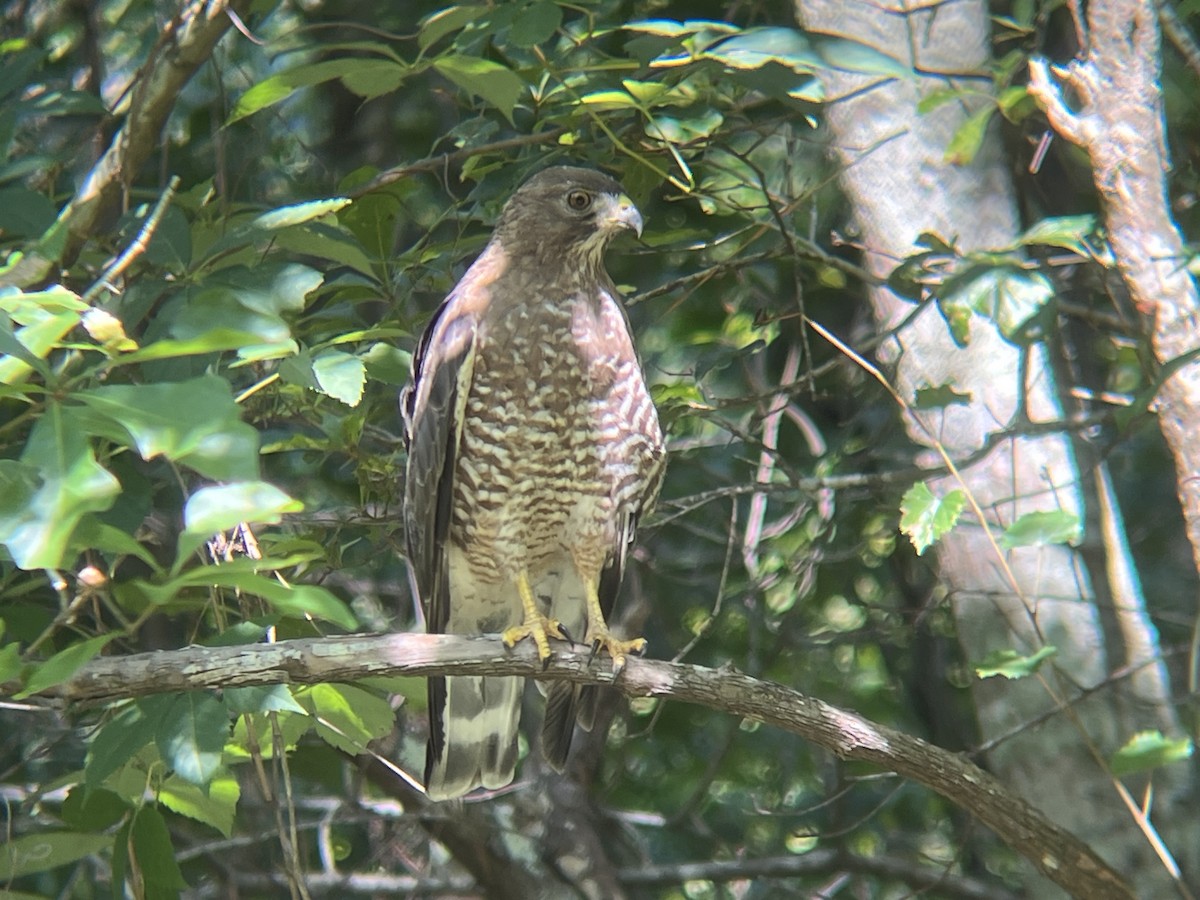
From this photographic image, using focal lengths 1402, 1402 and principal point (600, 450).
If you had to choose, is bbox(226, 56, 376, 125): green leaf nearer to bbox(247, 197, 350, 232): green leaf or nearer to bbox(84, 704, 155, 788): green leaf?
bbox(247, 197, 350, 232): green leaf

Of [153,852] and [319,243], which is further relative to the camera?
[319,243]

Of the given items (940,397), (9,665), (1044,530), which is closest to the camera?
(9,665)

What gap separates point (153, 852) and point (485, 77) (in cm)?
164

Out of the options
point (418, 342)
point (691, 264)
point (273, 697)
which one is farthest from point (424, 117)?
point (273, 697)

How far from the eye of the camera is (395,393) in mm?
3877

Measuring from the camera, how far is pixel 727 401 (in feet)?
12.1

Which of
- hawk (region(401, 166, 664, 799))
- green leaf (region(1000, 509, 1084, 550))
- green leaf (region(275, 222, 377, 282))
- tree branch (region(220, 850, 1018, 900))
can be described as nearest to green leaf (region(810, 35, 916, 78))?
hawk (region(401, 166, 664, 799))

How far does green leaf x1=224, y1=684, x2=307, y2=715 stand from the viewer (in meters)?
2.42

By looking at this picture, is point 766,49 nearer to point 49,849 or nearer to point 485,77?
point 485,77

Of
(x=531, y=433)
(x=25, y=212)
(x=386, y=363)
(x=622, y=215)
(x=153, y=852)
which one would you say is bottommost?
(x=153, y=852)

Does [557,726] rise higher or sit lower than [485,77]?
lower

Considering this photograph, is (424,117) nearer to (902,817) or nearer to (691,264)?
(691,264)

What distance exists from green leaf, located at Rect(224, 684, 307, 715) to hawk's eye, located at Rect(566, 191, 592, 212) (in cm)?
152

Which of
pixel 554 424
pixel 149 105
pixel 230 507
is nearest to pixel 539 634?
pixel 554 424
